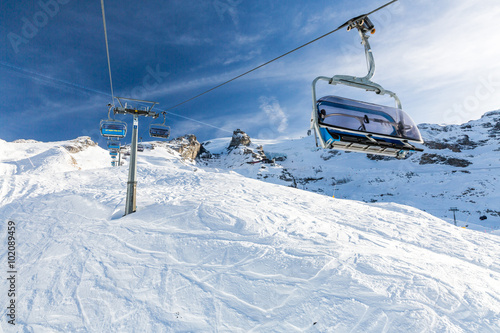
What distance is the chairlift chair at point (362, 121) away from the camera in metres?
4.96

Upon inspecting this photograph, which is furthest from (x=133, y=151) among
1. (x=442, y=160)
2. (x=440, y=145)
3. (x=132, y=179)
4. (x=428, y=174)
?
(x=440, y=145)

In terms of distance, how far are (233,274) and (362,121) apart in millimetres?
4381

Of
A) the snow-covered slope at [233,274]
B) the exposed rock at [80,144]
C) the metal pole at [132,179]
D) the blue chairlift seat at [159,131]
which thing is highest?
the exposed rock at [80,144]

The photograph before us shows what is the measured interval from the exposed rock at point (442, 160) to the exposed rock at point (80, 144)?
9863 cm

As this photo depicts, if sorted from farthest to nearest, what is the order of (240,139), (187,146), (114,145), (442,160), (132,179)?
(240,139), (187,146), (442,160), (114,145), (132,179)

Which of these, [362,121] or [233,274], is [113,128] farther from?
[362,121]

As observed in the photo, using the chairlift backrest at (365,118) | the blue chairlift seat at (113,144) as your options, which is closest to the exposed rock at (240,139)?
the blue chairlift seat at (113,144)

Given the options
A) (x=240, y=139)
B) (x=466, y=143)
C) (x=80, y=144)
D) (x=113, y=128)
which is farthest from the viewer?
(x=240, y=139)

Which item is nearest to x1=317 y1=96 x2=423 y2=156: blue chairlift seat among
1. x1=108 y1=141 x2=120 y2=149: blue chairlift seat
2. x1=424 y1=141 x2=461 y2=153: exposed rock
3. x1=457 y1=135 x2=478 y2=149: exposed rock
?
x1=108 y1=141 x2=120 y2=149: blue chairlift seat

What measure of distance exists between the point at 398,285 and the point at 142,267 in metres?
5.49

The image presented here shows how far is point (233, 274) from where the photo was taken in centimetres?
521

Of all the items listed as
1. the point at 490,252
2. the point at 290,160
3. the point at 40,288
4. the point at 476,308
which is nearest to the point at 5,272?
the point at 40,288

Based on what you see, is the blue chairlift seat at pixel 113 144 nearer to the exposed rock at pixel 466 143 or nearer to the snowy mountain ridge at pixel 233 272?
the snowy mountain ridge at pixel 233 272

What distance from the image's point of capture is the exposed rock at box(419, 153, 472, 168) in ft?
210
